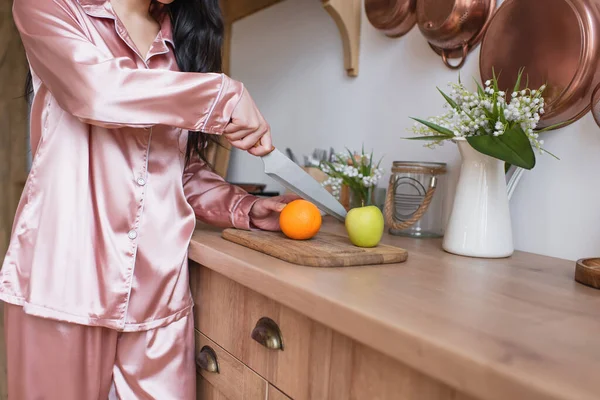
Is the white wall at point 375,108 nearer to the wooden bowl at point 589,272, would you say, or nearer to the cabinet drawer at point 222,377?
the wooden bowl at point 589,272

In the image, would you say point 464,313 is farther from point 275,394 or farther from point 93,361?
point 93,361

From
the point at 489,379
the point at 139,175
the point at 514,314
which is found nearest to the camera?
the point at 489,379

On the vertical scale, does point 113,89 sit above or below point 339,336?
above

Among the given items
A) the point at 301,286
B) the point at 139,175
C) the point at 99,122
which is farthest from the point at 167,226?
the point at 301,286

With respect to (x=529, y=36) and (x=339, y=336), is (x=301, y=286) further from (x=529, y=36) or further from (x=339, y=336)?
(x=529, y=36)

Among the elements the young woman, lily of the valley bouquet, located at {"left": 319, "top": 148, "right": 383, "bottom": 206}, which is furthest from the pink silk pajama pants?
lily of the valley bouquet, located at {"left": 319, "top": 148, "right": 383, "bottom": 206}

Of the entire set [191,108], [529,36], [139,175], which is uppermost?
[529,36]

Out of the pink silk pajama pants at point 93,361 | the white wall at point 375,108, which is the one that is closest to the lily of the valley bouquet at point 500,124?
the white wall at point 375,108

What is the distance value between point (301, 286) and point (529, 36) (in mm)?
696

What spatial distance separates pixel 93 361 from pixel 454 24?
97cm

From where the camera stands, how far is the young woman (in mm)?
766

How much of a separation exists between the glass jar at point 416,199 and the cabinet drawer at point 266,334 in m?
0.44

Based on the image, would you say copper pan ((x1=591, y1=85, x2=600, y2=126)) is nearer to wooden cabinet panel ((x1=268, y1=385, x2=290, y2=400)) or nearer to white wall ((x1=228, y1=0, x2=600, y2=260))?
white wall ((x1=228, y1=0, x2=600, y2=260))

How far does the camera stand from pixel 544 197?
0.94 m
